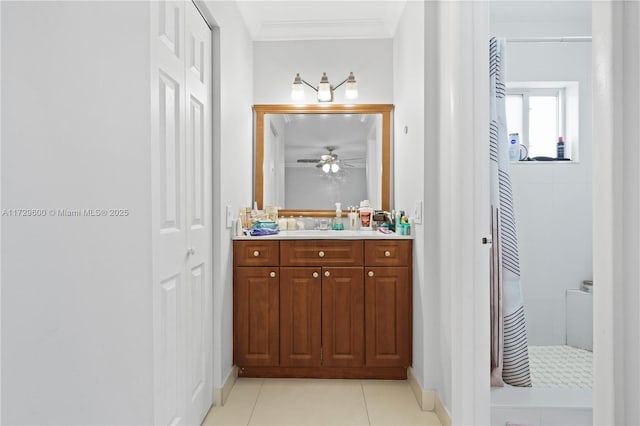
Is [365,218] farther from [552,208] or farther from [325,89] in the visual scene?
[552,208]

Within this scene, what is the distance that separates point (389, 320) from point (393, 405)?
51 centimetres

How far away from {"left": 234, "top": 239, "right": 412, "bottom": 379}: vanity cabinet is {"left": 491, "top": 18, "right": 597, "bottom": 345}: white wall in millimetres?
1174

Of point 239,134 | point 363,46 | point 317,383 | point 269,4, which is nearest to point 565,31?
point 363,46

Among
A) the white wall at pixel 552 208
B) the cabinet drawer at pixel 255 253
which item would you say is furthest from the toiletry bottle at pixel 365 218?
the white wall at pixel 552 208

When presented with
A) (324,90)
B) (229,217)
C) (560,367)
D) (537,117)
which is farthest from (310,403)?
(537,117)

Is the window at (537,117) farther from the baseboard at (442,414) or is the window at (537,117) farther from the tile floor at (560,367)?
the baseboard at (442,414)

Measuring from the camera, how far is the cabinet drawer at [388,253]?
2777mm

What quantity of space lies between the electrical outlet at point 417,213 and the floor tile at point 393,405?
1.03 m

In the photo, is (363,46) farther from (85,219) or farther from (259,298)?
(85,219)

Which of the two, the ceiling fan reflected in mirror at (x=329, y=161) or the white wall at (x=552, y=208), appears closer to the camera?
the white wall at (x=552, y=208)

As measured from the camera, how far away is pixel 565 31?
3217 millimetres

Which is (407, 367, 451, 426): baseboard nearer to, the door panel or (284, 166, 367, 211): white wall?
the door panel

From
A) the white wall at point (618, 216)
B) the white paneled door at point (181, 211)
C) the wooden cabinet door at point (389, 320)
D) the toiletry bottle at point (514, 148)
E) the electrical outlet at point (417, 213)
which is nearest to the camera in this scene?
the white wall at point (618, 216)

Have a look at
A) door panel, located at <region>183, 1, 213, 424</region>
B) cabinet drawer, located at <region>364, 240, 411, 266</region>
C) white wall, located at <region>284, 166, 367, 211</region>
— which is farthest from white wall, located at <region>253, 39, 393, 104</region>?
cabinet drawer, located at <region>364, 240, 411, 266</region>
